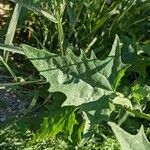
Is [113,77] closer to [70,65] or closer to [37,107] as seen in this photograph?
[70,65]

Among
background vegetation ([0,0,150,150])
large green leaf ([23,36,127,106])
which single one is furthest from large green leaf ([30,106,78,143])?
large green leaf ([23,36,127,106])

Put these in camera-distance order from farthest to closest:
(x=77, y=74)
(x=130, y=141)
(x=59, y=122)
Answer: (x=59, y=122), (x=77, y=74), (x=130, y=141)

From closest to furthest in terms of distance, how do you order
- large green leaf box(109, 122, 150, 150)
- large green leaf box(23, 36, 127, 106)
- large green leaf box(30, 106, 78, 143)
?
large green leaf box(109, 122, 150, 150)
large green leaf box(23, 36, 127, 106)
large green leaf box(30, 106, 78, 143)

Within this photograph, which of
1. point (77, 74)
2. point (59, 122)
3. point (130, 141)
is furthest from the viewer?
point (59, 122)

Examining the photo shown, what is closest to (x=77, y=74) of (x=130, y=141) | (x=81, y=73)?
(x=81, y=73)

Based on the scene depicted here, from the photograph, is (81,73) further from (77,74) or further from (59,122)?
(59,122)

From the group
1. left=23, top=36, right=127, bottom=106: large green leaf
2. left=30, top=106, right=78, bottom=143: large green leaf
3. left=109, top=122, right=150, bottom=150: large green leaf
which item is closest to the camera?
left=109, top=122, right=150, bottom=150: large green leaf

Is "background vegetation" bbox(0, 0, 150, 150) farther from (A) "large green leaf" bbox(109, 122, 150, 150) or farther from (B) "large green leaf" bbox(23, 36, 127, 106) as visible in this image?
(A) "large green leaf" bbox(109, 122, 150, 150)

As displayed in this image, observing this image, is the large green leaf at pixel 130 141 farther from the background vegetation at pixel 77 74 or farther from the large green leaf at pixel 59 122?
the large green leaf at pixel 59 122

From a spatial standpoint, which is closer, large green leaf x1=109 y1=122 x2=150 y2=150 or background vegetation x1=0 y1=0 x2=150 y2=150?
large green leaf x1=109 y1=122 x2=150 y2=150
